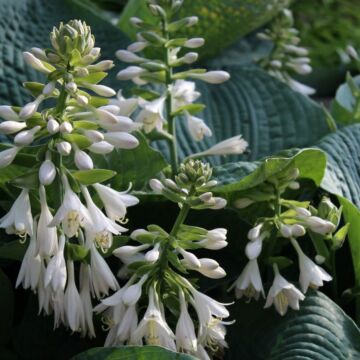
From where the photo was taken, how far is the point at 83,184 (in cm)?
94

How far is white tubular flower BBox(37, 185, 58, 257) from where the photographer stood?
0.91 meters

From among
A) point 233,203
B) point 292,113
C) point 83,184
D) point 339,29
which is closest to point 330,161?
point 233,203

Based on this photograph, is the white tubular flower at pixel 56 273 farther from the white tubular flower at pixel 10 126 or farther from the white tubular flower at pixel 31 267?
the white tubular flower at pixel 10 126

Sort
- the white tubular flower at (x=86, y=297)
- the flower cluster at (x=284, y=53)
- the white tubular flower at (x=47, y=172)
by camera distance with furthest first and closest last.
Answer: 1. the flower cluster at (x=284, y=53)
2. the white tubular flower at (x=86, y=297)
3. the white tubular flower at (x=47, y=172)

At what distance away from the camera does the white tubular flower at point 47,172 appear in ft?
2.87

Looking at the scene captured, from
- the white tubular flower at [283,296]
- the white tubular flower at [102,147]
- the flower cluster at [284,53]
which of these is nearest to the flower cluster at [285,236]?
the white tubular flower at [283,296]

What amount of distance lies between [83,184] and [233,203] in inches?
10.2

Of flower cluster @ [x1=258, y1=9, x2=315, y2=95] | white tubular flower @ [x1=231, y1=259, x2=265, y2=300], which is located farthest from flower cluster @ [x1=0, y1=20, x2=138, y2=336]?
flower cluster @ [x1=258, y1=9, x2=315, y2=95]

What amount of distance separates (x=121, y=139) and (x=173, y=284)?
7.1 inches

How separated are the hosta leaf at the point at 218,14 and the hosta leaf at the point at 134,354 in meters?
0.87

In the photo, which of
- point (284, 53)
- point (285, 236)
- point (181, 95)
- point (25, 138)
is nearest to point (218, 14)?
point (284, 53)

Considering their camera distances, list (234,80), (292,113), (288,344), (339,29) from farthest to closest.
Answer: (339,29), (234,80), (292,113), (288,344)

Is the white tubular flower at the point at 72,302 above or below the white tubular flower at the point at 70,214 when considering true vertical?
below

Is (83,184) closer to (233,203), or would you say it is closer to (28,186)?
(28,186)
